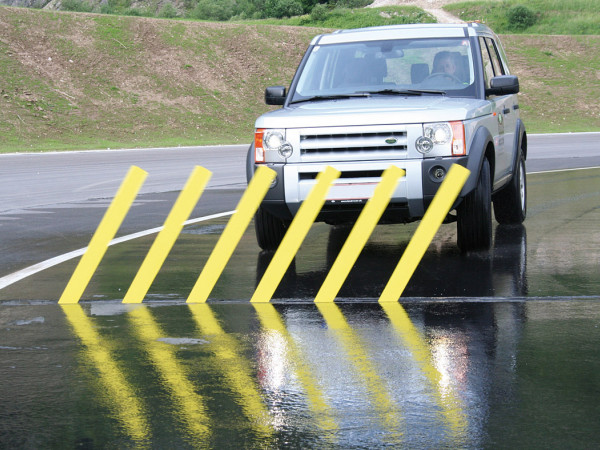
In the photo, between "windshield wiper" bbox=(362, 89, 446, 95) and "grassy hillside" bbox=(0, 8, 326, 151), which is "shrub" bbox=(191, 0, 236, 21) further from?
"windshield wiper" bbox=(362, 89, 446, 95)

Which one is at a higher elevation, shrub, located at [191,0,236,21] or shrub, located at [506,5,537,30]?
shrub, located at [506,5,537,30]

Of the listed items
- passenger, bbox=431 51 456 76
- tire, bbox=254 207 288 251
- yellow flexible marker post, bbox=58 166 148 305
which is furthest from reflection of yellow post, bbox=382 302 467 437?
passenger, bbox=431 51 456 76

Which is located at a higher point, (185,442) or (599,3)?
(185,442)

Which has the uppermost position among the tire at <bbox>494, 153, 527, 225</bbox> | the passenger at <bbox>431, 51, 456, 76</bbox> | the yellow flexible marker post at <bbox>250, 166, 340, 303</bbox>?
the passenger at <bbox>431, 51, 456, 76</bbox>

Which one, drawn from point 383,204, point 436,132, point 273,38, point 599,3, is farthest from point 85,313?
point 599,3

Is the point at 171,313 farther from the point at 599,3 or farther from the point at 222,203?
the point at 599,3

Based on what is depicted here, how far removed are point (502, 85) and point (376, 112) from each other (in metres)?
1.61

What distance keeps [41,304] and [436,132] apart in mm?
3666

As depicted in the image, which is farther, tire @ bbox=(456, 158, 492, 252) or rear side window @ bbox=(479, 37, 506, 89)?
rear side window @ bbox=(479, 37, 506, 89)

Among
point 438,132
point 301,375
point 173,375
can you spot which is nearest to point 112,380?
point 173,375

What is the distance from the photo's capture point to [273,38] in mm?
61562

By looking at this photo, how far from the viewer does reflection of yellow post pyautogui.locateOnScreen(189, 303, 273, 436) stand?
502 centimetres

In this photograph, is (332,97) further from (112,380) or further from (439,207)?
(112,380)

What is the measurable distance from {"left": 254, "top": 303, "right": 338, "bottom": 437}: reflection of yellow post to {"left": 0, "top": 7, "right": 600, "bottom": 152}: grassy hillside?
30.4 m
